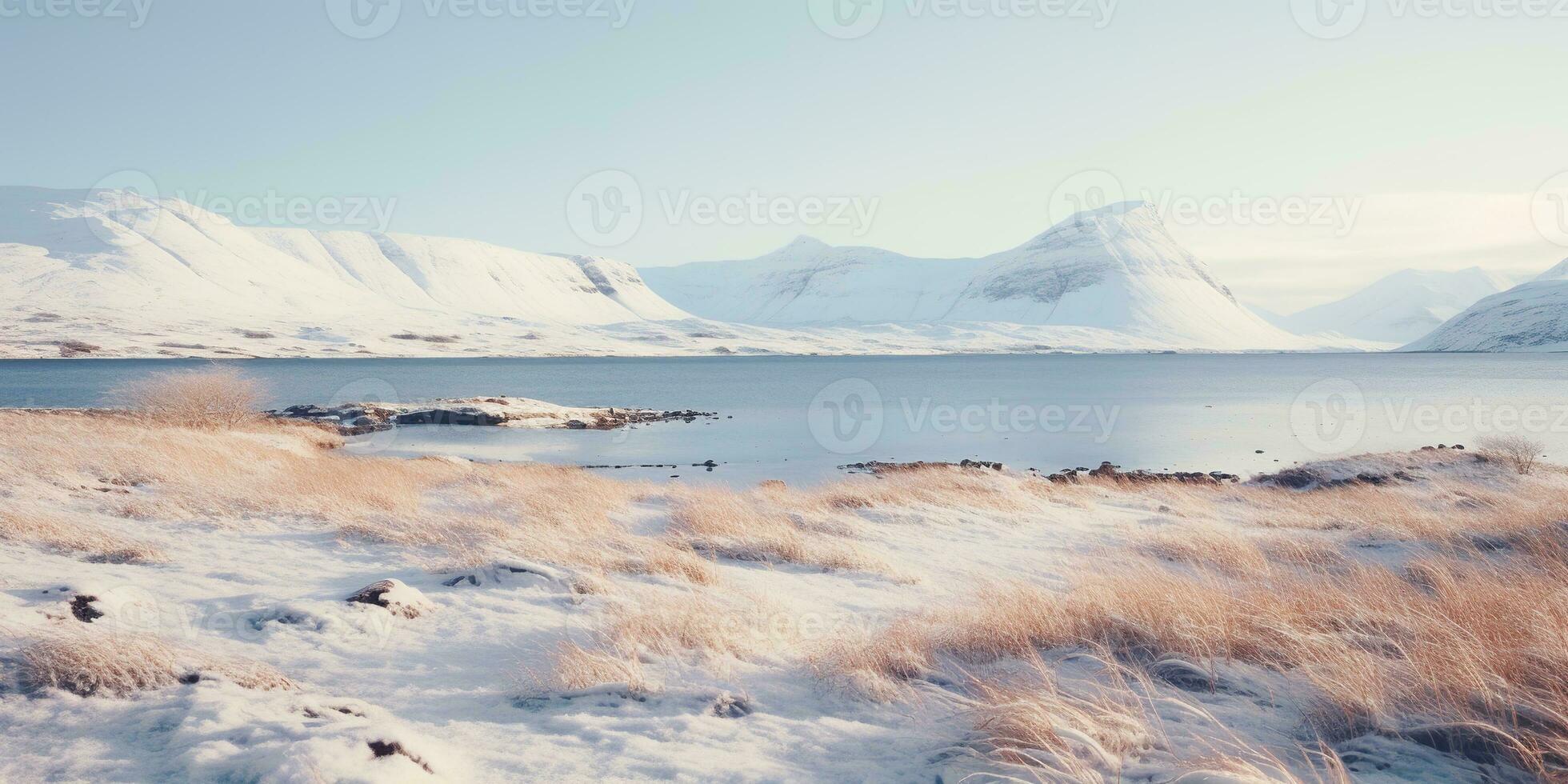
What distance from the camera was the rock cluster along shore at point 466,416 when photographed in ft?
134

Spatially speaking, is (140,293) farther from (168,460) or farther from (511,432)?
(168,460)

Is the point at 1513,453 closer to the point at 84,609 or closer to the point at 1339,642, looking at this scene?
the point at 1339,642

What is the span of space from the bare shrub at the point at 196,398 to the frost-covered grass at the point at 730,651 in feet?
60.6

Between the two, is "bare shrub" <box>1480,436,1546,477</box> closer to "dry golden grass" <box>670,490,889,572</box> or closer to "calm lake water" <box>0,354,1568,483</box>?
"calm lake water" <box>0,354,1568,483</box>

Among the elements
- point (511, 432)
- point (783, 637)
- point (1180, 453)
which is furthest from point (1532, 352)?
point (783, 637)

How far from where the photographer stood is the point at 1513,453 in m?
21.7

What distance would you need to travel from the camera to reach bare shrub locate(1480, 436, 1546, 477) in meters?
20.9

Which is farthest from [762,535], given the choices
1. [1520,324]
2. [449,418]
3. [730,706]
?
[1520,324]

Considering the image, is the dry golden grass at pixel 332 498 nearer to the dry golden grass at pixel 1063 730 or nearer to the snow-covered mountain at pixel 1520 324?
the dry golden grass at pixel 1063 730

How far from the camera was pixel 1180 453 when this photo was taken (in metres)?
33.2

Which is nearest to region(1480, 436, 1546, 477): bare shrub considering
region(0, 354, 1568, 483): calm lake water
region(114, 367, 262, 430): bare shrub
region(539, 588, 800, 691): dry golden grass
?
region(0, 354, 1568, 483): calm lake water

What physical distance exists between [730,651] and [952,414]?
4789 cm

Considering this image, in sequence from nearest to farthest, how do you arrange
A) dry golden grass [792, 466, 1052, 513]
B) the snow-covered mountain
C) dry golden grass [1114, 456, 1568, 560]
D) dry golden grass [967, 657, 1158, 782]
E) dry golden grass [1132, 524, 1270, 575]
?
dry golden grass [967, 657, 1158, 782], dry golden grass [1132, 524, 1270, 575], dry golden grass [1114, 456, 1568, 560], dry golden grass [792, 466, 1052, 513], the snow-covered mountain

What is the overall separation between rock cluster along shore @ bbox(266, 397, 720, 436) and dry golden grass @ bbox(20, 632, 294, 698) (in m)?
36.6
